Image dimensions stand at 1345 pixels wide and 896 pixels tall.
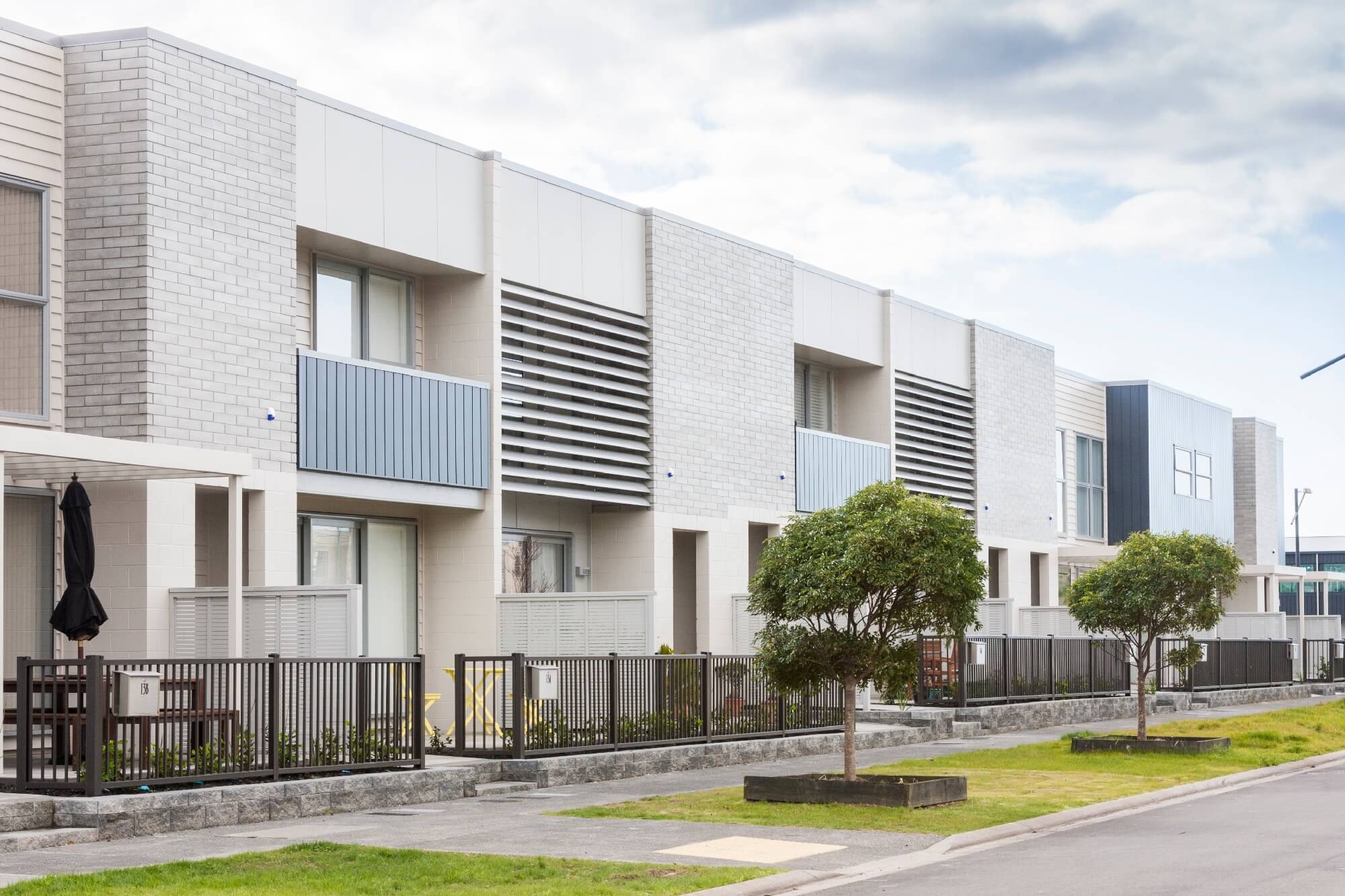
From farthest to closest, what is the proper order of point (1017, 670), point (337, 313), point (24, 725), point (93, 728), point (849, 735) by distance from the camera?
1. point (1017, 670)
2. point (337, 313)
3. point (849, 735)
4. point (24, 725)
5. point (93, 728)

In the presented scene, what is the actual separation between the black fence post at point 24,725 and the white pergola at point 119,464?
739mm

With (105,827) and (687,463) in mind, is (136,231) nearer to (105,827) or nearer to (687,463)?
(105,827)

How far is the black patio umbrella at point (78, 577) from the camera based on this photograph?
633 inches

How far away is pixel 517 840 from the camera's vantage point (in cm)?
1393

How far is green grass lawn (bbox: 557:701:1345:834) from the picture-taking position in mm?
15078

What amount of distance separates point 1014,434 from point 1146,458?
22.8ft

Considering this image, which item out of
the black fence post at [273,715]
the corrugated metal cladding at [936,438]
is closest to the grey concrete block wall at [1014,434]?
the corrugated metal cladding at [936,438]

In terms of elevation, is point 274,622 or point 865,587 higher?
point 865,587

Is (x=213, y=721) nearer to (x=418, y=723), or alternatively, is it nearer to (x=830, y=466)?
(x=418, y=723)

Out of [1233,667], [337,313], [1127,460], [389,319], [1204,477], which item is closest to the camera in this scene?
[337,313]

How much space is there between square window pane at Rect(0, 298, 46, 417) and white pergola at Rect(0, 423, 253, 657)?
886mm

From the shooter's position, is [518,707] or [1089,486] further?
[1089,486]

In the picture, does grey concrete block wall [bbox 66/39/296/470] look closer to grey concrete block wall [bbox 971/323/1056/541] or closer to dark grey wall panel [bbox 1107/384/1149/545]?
grey concrete block wall [bbox 971/323/1056/541]

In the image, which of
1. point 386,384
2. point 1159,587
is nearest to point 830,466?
point 1159,587
